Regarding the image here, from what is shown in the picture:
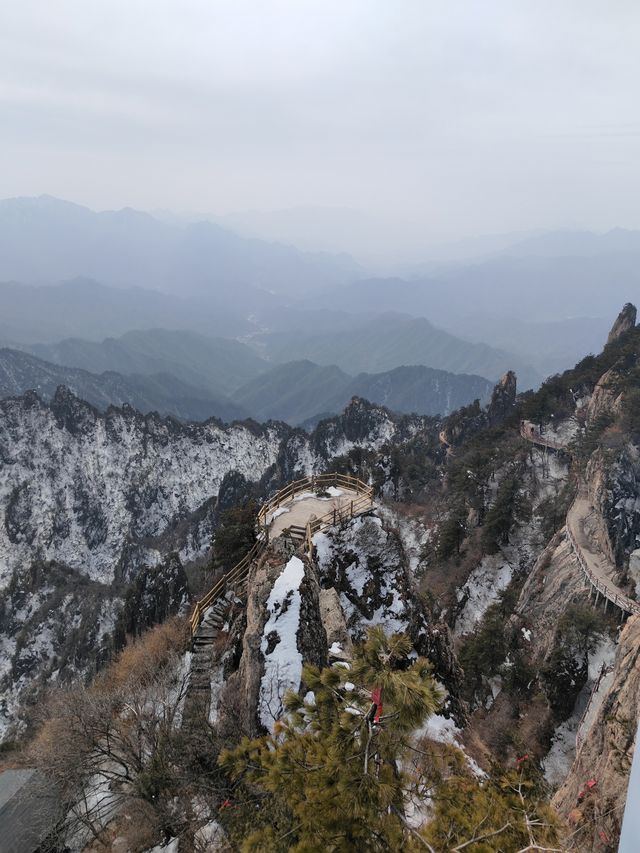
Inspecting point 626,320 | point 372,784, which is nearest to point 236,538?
point 372,784

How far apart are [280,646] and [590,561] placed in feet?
91.0

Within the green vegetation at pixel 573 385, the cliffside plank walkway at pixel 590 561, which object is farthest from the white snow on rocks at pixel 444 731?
the green vegetation at pixel 573 385

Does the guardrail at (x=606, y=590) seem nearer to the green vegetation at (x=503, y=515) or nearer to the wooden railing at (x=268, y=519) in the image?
the green vegetation at (x=503, y=515)

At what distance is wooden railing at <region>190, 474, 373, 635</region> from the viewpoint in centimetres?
2014

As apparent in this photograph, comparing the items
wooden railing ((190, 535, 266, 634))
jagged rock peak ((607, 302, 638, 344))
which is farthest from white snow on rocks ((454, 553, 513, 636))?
jagged rock peak ((607, 302, 638, 344))

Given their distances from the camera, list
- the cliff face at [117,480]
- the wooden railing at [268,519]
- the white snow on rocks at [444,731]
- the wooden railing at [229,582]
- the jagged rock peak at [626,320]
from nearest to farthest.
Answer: the white snow on rocks at [444,731], the wooden railing at [268,519], the wooden railing at [229,582], the jagged rock peak at [626,320], the cliff face at [117,480]

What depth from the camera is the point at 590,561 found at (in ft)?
107

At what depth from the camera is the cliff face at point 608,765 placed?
1120cm

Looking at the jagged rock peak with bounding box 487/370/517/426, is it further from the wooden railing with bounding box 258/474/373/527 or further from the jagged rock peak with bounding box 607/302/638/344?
the wooden railing with bounding box 258/474/373/527

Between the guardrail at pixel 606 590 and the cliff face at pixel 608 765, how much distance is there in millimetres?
11602

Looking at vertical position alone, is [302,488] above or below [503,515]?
above

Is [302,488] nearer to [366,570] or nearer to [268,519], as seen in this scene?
[268,519]

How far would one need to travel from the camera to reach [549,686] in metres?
24.3

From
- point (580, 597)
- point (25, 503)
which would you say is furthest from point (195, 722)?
point (25, 503)
